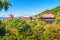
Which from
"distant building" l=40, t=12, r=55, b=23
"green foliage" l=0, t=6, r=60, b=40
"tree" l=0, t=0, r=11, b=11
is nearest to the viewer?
"green foliage" l=0, t=6, r=60, b=40

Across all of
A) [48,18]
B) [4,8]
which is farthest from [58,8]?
[4,8]

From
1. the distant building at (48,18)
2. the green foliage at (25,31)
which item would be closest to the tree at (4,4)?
the green foliage at (25,31)

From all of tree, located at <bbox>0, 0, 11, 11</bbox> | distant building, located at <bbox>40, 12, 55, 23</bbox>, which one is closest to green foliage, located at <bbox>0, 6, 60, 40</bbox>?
tree, located at <bbox>0, 0, 11, 11</bbox>

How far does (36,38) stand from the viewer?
2288 cm

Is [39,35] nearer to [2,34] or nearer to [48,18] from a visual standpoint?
[2,34]

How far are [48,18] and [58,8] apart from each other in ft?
22.4

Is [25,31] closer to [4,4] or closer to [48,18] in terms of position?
[4,4]

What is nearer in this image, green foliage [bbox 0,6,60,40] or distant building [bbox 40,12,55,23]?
green foliage [bbox 0,6,60,40]

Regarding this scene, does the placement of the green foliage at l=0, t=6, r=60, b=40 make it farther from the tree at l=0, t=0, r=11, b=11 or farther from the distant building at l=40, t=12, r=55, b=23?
the distant building at l=40, t=12, r=55, b=23

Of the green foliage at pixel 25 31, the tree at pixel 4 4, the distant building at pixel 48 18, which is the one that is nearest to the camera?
the green foliage at pixel 25 31

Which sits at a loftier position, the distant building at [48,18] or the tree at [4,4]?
the tree at [4,4]

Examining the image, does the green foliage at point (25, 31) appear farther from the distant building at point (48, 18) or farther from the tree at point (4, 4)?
the distant building at point (48, 18)

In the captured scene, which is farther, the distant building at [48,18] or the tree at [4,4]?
the distant building at [48,18]

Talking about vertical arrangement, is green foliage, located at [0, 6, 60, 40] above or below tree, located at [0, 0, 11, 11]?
below
